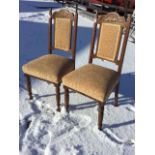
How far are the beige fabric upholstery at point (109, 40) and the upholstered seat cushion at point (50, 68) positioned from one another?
1.21 feet

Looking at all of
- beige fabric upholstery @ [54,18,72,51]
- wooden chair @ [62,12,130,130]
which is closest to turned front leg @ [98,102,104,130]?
wooden chair @ [62,12,130,130]

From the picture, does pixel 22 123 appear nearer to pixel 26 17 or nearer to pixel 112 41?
pixel 112 41

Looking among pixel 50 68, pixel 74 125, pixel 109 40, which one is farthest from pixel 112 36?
pixel 74 125

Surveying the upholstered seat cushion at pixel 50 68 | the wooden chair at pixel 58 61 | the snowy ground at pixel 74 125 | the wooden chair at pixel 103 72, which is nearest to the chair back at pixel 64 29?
the wooden chair at pixel 58 61

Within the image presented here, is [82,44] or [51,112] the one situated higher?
[82,44]

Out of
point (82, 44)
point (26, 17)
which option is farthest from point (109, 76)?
point (26, 17)

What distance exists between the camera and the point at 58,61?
2461mm

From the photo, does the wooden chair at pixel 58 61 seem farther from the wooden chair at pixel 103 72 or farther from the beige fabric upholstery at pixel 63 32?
the wooden chair at pixel 103 72

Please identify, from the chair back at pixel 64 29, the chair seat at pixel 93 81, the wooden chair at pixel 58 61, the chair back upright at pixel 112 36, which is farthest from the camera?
the chair back at pixel 64 29

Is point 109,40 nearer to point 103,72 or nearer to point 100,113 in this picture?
point 103,72

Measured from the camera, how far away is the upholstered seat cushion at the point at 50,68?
7.63 ft

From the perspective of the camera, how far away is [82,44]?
14.2ft

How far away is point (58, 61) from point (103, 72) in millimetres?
504

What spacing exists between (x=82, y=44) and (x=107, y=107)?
1.98 metres
